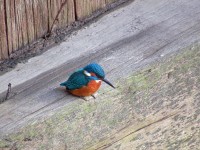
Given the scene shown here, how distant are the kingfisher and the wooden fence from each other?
26 centimetres

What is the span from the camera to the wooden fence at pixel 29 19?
2.64 metres

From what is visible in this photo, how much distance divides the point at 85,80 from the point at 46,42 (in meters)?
0.31

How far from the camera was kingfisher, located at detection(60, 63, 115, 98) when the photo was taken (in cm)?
259

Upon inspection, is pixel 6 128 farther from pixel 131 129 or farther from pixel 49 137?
pixel 131 129

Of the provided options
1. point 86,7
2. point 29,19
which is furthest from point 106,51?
point 29,19

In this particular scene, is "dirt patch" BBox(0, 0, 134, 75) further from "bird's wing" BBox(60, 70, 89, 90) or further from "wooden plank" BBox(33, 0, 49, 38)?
"bird's wing" BBox(60, 70, 89, 90)

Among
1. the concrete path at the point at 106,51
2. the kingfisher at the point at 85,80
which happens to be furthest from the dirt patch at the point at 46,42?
the kingfisher at the point at 85,80

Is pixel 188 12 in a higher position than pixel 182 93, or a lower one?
higher

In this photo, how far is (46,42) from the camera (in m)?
2.81

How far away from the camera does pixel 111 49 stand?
2.85 metres

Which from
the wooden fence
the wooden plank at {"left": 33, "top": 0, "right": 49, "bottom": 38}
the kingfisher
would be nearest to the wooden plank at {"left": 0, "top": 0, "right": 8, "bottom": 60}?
the wooden fence

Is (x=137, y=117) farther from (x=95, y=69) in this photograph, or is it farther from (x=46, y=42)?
(x=46, y=42)

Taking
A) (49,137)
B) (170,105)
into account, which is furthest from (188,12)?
(49,137)

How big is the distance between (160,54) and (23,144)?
71cm
